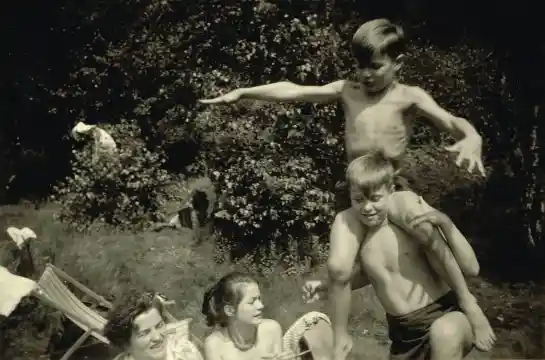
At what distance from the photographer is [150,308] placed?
5.95 feet

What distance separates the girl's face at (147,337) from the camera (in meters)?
1.78

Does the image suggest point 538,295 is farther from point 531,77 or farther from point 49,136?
point 49,136

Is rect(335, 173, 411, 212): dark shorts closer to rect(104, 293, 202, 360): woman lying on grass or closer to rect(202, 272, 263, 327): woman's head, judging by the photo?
rect(202, 272, 263, 327): woman's head

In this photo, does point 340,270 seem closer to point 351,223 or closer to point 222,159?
point 351,223

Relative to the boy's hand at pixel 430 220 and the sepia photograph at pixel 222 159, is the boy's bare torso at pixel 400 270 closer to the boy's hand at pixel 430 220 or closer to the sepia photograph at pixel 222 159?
the boy's hand at pixel 430 220

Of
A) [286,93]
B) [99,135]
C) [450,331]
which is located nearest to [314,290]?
[450,331]

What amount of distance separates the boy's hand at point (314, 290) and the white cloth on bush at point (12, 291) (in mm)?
645

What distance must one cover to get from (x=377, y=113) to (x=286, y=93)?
230 millimetres

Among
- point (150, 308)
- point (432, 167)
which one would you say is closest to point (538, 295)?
point (432, 167)

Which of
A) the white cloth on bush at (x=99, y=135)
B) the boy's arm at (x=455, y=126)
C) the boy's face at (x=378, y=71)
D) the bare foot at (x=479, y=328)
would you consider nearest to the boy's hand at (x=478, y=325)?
the bare foot at (x=479, y=328)

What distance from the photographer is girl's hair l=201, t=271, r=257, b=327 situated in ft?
6.05

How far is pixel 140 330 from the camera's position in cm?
178

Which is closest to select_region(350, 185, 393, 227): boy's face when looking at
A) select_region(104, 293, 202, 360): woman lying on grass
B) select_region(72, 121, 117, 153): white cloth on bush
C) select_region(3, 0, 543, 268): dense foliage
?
select_region(3, 0, 543, 268): dense foliage

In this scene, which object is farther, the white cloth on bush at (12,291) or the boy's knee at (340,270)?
the white cloth on bush at (12,291)
